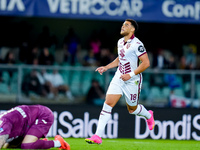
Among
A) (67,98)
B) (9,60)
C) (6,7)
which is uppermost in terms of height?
(6,7)

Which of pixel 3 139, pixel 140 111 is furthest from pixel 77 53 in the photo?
pixel 3 139

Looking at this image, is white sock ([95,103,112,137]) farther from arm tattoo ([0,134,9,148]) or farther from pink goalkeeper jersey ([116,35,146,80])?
arm tattoo ([0,134,9,148])

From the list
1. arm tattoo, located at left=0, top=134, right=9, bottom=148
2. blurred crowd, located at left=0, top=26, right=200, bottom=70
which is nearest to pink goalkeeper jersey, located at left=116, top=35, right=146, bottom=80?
arm tattoo, located at left=0, top=134, right=9, bottom=148

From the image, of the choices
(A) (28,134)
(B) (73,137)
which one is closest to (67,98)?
(B) (73,137)

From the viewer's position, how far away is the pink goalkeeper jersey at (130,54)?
8.43m

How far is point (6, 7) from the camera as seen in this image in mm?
12031

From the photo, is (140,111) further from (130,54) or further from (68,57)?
(68,57)

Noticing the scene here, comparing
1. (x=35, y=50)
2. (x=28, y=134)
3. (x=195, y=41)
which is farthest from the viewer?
(x=195, y=41)

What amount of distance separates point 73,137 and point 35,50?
308cm

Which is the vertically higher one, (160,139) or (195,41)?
(195,41)

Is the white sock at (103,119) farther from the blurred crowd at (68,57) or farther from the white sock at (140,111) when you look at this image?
the blurred crowd at (68,57)

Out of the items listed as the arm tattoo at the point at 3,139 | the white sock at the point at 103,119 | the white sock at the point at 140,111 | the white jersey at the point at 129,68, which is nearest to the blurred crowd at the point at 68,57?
the white sock at the point at 140,111

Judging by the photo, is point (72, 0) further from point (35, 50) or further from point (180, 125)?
point (180, 125)

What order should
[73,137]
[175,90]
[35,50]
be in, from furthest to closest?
1. [35,50]
2. [175,90]
3. [73,137]
